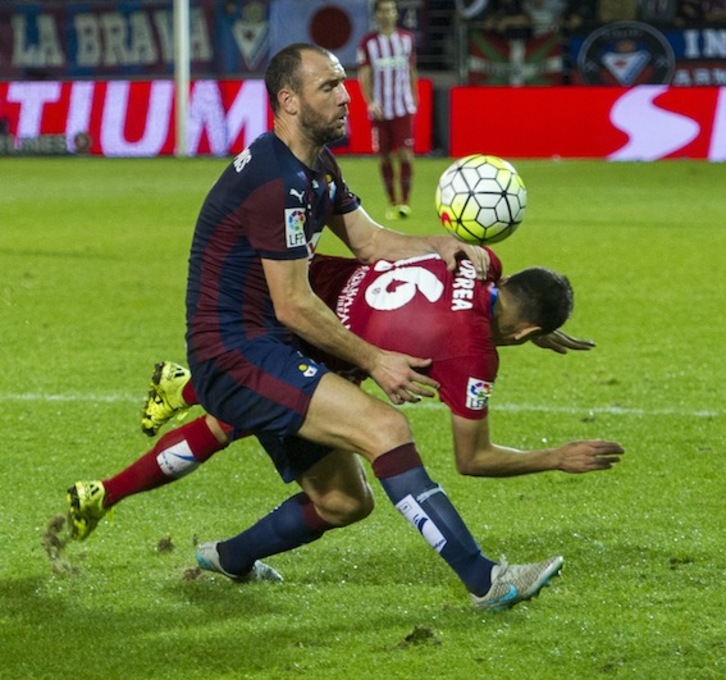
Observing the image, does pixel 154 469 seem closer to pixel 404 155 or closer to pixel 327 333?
pixel 327 333

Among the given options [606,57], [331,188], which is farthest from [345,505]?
[606,57]

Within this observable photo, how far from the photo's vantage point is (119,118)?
23.0 meters

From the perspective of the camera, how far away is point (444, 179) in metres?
8.03

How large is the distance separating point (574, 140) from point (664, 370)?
538 inches

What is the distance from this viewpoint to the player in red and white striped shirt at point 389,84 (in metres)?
16.0

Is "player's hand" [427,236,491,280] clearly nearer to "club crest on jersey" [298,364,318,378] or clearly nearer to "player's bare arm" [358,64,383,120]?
"club crest on jersey" [298,364,318,378]

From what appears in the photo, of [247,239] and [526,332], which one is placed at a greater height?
[247,239]

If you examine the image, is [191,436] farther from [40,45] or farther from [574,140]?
[40,45]

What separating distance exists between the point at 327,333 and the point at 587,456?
2.68 feet

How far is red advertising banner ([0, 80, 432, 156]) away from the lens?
73.8 ft

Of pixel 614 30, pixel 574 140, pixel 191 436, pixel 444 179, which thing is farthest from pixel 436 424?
pixel 614 30

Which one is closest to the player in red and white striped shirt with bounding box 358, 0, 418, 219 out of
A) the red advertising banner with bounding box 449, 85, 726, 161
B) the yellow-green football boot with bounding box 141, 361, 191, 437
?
the red advertising banner with bounding box 449, 85, 726, 161

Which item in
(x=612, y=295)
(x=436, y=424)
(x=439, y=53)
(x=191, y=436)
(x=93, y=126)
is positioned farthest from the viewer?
(x=439, y=53)

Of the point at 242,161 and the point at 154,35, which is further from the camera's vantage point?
the point at 154,35
